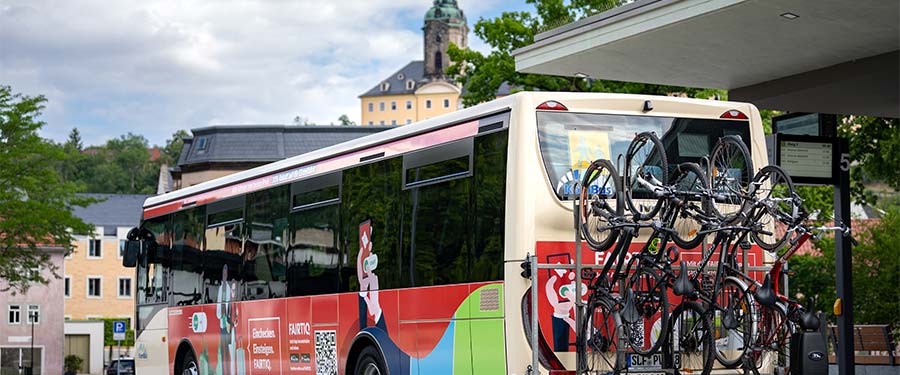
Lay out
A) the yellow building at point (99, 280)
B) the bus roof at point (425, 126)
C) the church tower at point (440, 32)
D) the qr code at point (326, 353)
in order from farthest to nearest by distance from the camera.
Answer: the church tower at point (440, 32) < the yellow building at point (99, 280) < the qr code at point (326, 353) < the bus roof at point (425, 126)

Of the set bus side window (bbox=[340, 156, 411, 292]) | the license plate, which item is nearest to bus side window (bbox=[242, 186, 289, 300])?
bus side window (bbox=[340, 156, 411, 292])

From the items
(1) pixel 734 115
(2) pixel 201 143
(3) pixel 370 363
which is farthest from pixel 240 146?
(1) pixel 734 115

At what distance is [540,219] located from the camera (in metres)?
10.7

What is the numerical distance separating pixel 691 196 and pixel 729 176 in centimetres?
67

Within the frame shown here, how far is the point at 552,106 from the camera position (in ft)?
36.3

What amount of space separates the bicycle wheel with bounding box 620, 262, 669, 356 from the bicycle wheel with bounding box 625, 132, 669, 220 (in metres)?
0.51

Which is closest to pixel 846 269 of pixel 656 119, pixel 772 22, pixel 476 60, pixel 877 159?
pixel 772 22

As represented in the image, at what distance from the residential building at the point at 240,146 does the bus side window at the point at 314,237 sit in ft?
208

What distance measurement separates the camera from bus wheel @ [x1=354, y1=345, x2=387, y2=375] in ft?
42.9

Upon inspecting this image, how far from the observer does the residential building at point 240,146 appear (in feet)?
259

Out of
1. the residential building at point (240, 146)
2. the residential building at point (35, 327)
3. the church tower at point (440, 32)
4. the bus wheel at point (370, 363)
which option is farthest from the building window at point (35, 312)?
the church tower at point (440, 32)

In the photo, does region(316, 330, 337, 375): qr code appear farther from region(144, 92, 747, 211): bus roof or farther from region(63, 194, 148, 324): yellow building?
region(63, 194, 148, 324): yellow building

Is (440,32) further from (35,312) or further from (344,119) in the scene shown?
(35,312)

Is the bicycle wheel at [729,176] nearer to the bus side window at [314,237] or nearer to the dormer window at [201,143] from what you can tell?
the bus side window at [314,237]
